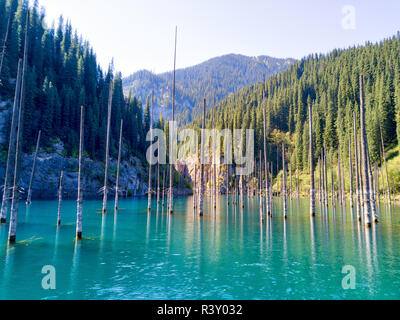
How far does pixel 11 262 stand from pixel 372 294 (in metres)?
16.7

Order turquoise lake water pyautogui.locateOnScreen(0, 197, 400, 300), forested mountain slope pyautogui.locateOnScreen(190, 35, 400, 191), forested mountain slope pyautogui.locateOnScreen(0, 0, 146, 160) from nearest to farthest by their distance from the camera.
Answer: turquoise lake water pyautogui.locateOnScreen(0, 197, 400, 300)
forested mountain slope pyautogui.locateOnScreen(0, 0, 146, 160)
forested mountain slope pyautogui.locateOnScreen(190, 35, 400, 191)

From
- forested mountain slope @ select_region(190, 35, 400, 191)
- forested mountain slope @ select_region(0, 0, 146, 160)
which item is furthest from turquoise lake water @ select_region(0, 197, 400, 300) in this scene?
forested mountain slope @ select_region(190, 35, 400, 191)

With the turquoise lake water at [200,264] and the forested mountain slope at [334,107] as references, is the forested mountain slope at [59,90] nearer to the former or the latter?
the turquoise lake water at [200,264]

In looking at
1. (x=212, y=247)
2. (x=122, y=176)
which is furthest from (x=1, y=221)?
(x=122, y=176)

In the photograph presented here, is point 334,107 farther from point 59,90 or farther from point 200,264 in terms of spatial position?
point 200,264

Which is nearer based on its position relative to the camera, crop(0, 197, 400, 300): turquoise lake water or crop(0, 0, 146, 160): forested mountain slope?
crop(0, 197, 400, 300): turquoise lake water

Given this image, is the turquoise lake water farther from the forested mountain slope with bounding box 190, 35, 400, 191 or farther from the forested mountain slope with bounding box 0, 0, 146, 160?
the forested mountain slope with bounding box 190, 35, 400, 191

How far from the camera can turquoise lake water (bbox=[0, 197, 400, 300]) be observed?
981 cm

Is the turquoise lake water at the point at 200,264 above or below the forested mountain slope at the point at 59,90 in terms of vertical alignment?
below

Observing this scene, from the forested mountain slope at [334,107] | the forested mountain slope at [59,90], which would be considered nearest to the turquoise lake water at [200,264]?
the forested mountain slope at [59,90]

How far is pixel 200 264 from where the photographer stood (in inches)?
546

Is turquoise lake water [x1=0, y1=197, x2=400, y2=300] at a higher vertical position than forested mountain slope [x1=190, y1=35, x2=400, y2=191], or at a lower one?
lower

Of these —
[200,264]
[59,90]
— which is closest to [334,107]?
[59,90]

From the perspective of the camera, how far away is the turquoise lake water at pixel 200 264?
981 cm
